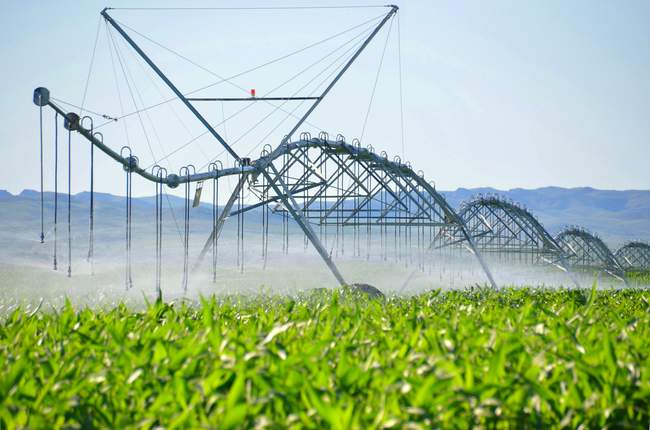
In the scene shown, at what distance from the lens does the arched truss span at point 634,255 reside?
64.5 metres

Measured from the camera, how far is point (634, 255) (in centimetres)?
6900

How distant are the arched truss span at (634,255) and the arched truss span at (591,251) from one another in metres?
→ 4.69

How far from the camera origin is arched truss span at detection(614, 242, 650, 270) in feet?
212

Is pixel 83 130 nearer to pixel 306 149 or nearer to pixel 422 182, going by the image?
pixel 306 149

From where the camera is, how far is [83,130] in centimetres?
1559

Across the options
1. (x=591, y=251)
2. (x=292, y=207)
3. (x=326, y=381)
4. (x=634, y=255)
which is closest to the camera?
(x=326, y=381)

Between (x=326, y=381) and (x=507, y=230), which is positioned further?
(x=507, y=230)

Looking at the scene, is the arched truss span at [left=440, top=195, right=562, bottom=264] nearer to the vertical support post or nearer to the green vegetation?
the vertical support post

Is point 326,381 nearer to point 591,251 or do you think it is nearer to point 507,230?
point 507,230

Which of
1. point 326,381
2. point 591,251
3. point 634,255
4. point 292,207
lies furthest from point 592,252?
point 326,381

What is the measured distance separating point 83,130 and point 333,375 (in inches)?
527

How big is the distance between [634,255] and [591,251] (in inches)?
510

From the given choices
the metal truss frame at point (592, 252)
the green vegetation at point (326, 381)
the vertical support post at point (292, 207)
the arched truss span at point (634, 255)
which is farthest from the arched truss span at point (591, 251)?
the green vegetation at point (326, 381)

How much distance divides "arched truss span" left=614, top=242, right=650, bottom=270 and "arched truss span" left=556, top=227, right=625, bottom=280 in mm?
4695
